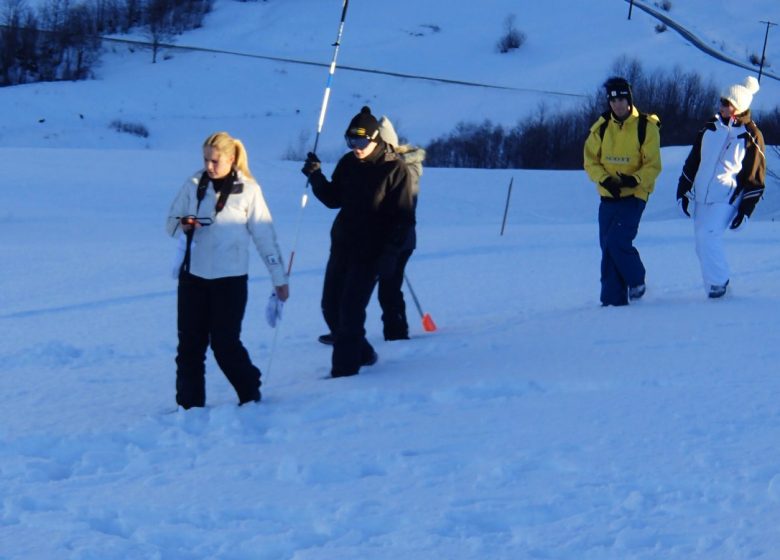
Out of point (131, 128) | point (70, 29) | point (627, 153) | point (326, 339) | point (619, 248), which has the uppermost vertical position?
point (627, 153)

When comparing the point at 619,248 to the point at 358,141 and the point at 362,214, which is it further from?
the point at 358,141

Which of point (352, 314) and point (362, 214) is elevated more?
point (362, 214)

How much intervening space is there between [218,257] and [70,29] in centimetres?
5645

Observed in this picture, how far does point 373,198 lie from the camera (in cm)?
698

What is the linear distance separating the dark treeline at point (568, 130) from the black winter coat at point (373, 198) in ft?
109

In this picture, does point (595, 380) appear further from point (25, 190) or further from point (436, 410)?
point (25, 190)

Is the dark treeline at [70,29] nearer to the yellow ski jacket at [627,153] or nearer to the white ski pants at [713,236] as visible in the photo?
the yellow ski jacket at [627,153]

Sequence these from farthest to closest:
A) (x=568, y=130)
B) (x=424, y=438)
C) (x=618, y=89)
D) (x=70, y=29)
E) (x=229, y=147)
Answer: (x=70, y=29) < (x=568, y=130) < (x=618, y=89) < (x=229, y=147) < (x=424, y=438)

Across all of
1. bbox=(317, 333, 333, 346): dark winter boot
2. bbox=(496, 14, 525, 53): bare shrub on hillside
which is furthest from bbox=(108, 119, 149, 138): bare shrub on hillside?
bbox=(317, 333, 333, 346): dark winter boot

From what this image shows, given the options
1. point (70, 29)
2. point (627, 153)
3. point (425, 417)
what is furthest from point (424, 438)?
point (70, 29)

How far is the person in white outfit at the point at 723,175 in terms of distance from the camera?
27.7ft

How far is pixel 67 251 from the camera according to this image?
1517cm

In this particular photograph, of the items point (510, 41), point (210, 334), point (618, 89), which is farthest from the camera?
point (510, 41)

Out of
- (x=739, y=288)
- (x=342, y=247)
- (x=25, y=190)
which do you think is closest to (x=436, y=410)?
(x=342, y=247)
